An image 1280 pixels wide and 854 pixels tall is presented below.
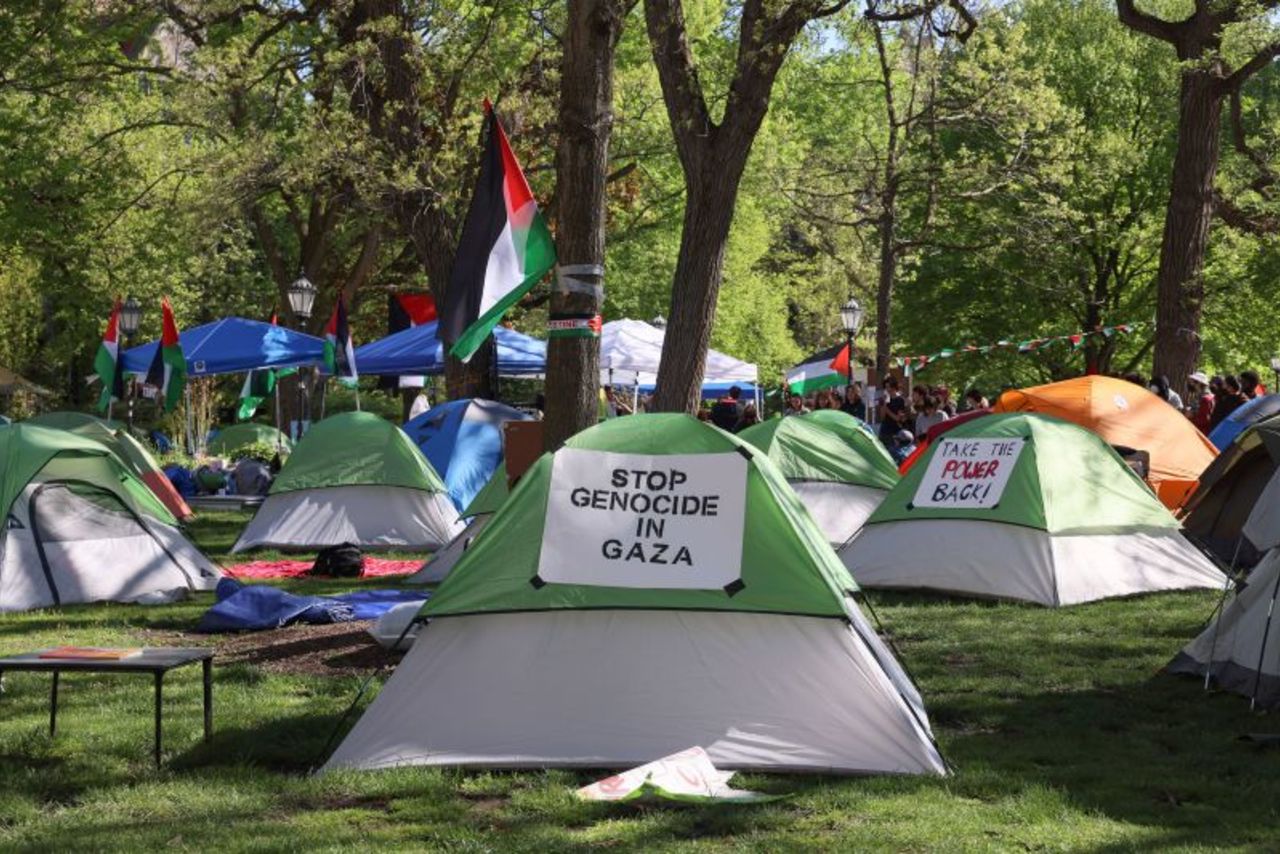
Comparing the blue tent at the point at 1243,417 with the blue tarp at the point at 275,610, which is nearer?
the blue tarp at the point at 275,610

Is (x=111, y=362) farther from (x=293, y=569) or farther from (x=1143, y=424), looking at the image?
(x=1143, y=424)

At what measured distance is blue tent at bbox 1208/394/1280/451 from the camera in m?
16.3

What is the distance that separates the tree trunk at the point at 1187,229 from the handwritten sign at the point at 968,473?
8.14 meters

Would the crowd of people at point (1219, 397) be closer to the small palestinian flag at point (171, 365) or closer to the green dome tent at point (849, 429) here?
the green dome tent at point (849, 429)

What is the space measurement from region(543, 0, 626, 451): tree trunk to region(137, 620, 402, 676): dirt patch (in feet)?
5.69

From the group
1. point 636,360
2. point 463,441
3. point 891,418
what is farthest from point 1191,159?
point 636,360

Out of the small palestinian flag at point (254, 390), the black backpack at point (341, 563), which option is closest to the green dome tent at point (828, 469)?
the black backpack at point (341, 563)

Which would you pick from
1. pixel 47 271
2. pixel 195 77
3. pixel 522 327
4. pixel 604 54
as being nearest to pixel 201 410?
pixel 47 271

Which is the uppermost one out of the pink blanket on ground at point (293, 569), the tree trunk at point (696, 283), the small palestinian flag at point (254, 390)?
the tree trunk at point (696, 283)

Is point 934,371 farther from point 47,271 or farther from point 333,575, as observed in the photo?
point 333,575

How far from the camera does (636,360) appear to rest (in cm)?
2605

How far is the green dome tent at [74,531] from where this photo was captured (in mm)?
12758

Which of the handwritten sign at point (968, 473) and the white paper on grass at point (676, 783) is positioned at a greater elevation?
the handwritten sign at point (968, 473)

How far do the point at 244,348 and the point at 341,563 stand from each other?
1268cm
